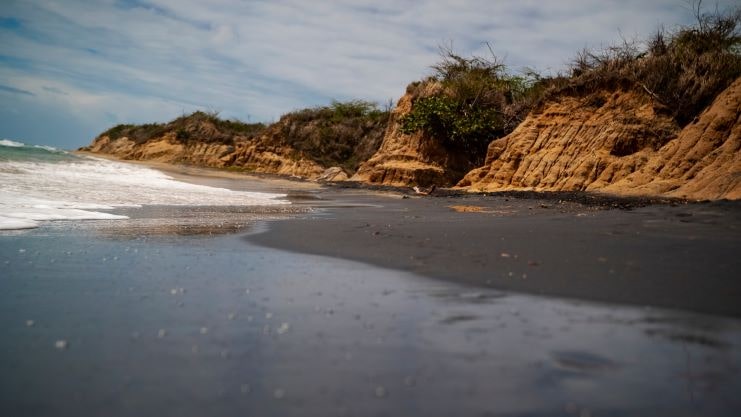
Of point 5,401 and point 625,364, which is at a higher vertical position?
point 625,364

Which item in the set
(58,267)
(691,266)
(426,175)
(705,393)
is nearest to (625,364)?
(705,393)

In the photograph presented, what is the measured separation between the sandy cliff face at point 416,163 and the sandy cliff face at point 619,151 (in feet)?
12.2

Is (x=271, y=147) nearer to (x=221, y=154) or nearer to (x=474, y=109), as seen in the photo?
(x=221, y=154)

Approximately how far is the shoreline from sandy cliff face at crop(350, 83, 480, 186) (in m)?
15.2

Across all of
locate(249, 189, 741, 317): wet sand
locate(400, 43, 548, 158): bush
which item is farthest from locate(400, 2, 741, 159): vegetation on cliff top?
locate(249, 189, 741, 317): wet sand

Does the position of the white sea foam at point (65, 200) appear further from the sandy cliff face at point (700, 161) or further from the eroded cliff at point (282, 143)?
the eroded cliff at point (282, 143)

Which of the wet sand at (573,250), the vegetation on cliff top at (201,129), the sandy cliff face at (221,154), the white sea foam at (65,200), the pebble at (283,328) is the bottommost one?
the white sea foam at (65,200)

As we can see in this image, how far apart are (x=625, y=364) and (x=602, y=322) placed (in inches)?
24.3

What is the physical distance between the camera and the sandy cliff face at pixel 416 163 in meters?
23.8

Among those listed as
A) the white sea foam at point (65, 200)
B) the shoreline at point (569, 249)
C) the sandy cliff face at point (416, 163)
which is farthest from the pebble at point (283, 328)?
the sandy cliff face at point (416, 163)

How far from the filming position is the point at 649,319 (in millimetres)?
2879

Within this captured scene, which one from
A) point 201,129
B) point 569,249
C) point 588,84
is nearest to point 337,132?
point 201,129

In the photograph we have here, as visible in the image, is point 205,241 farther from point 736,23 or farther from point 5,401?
point 736,23

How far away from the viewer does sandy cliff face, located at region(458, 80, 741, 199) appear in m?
10.8
